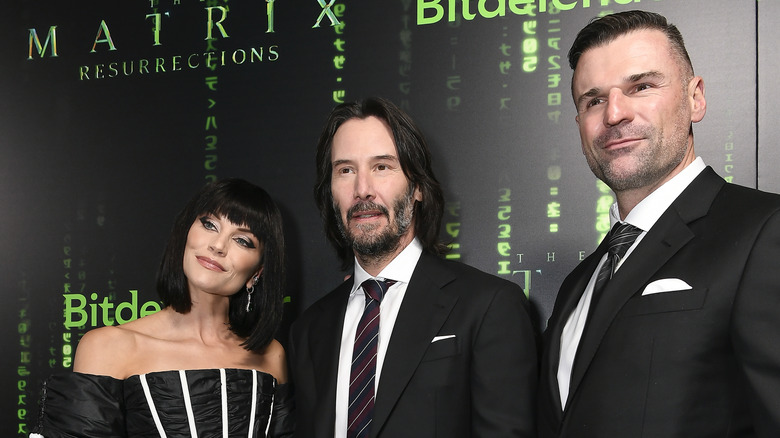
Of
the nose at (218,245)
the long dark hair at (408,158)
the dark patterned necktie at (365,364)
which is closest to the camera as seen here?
the dark patterned necktie at (365,364)

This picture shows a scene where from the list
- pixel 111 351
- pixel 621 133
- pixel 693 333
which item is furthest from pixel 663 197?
pixel 111 351

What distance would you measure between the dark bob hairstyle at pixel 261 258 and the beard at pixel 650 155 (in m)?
1.26

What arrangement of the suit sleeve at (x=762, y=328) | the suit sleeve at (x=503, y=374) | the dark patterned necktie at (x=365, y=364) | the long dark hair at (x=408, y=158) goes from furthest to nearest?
1. the long dark hair at (x=408, y=158)
2. the dark patterned necktie at (x=365, y=364)
3. the suit sleeve at (x=503, y=374)
4. the suit sleeve at (x=762, y=328)

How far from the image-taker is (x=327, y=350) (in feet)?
7.48

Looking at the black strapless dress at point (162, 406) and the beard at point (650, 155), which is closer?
the beard at point (650, 155)

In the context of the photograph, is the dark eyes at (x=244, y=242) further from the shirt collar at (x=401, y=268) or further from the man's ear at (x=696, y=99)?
the man's ear at (x=696, y=99)

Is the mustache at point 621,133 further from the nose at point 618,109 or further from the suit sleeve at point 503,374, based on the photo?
the suit sleeve at point 503,374

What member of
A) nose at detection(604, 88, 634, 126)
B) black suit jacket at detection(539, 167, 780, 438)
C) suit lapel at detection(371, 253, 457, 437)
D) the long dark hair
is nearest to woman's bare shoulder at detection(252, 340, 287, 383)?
the long dark hair

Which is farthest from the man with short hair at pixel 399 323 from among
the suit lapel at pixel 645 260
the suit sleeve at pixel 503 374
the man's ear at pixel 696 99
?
the man's ear at pixel 696 99

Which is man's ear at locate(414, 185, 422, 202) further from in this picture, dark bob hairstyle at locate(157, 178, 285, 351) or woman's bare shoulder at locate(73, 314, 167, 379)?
woman's bare shoulder at locate(73, 314, 167, 379)

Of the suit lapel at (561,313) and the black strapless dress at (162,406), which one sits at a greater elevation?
the suit lapel at (561,313)

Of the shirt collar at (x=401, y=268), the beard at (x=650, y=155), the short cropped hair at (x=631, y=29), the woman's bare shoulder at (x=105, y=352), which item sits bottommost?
the woman's bare shoulder at (x=105, y=352)

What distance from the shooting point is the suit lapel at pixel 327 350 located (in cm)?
216

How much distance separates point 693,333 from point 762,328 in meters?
0.15
